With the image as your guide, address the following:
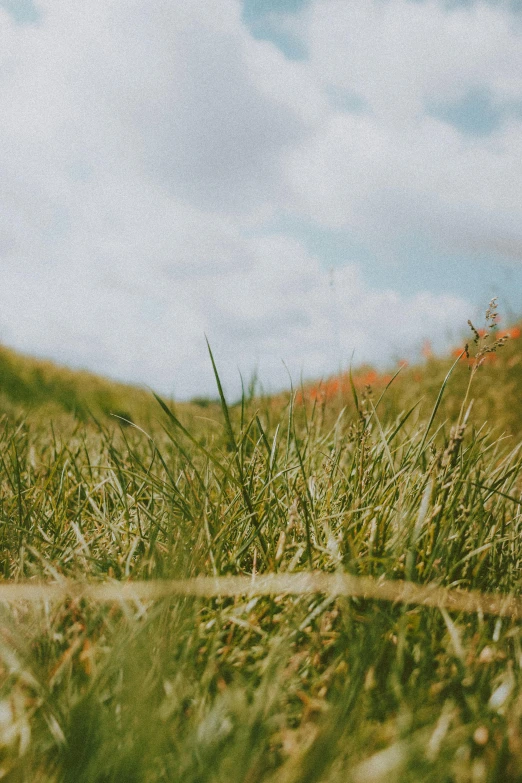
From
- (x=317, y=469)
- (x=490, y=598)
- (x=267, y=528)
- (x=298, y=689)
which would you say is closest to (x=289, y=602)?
(x=298, y=689)

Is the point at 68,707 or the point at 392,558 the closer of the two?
the point at 68,707

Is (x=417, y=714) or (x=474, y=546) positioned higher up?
(x=474, y=546)

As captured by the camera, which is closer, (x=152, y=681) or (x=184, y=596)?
(x=152, y=681)

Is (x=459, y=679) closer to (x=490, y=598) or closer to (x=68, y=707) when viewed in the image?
Result: (x=490, y=598)

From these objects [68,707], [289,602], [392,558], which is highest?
[392,558]

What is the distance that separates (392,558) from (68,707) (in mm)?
683

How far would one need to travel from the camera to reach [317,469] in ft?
6.91

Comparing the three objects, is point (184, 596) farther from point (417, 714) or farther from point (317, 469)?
point (317, 469)

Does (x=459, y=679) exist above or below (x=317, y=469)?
below

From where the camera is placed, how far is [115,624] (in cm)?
121

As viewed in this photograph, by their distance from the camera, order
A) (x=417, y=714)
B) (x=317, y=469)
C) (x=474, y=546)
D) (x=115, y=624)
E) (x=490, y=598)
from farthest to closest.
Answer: (x=317, y=469) → (x=474, y=546) → (x=490, y=598) → (x=115, y=624) → (x=417, y=714)

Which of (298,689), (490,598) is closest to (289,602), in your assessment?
(298,689)

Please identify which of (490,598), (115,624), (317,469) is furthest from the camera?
(317,469)

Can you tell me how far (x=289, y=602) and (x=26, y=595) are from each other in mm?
552
